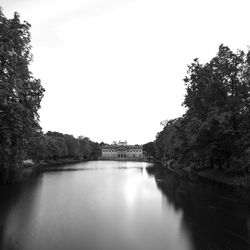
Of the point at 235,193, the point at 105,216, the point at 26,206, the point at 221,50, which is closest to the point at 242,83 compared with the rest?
the point at 221,50

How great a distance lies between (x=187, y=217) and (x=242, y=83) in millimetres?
24075

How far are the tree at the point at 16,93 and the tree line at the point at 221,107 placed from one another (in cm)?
2133

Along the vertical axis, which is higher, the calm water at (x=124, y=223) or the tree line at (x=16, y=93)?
the tree line at (x=16, y=93)

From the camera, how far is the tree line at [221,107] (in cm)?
3338

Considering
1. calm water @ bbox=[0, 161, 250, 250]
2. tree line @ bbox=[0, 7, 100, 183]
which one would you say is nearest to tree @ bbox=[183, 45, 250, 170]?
calm water @ bbox=[0, 161, 250, 250]

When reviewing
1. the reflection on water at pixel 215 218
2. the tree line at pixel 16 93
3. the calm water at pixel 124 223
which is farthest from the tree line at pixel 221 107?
the tree line at pixel 16 93

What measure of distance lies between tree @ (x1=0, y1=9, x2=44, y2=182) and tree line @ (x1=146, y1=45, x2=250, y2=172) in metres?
21.3

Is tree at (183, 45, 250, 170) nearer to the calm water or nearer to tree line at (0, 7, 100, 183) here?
the calm water

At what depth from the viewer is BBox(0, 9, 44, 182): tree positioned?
798 inches

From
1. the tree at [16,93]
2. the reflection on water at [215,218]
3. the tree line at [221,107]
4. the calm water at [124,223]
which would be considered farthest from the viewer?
the tree line at [221,107]

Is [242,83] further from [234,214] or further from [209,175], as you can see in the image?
[234,214]

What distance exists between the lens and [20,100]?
22969mm

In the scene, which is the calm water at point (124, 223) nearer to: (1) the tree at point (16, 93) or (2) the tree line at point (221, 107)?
(1) the tree at point (16, 93)

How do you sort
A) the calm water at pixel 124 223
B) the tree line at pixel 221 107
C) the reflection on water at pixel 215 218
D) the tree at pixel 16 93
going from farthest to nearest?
the tree line at pixel 221 107 → the tree at pixel 16 93 → the reflection on water at pixel 215 218 → the calm water at pixel 124 223
